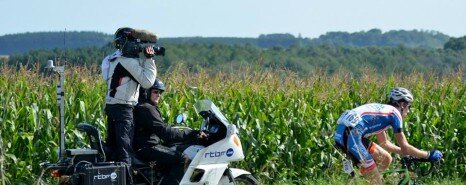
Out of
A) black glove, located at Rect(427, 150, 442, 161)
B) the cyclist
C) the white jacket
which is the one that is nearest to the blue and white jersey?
the cyclist

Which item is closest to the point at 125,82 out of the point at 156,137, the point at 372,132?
the point at 156,137

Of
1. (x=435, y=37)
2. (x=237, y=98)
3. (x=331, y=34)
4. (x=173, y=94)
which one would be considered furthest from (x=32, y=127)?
(x=435, y=37)

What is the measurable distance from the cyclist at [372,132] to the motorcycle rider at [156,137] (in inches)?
63.4

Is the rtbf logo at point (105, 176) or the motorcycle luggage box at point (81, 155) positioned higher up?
the motorcycle luggage box at point (81, 155)

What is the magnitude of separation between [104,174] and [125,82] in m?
1.06

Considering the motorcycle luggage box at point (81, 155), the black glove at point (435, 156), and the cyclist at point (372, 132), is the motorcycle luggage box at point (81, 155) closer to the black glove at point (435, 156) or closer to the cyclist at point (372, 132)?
the cyclist at point (372, 132)

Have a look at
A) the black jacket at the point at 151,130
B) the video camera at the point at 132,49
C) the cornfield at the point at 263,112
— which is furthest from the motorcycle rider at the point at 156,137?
the cornfield at the point at 263,112

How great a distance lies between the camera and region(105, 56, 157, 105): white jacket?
10695 millimetres

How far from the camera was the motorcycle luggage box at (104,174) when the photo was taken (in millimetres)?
10219

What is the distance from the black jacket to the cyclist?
1.68 m

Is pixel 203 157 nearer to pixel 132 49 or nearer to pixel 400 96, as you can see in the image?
pixel 132 49

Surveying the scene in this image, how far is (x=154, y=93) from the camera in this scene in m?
11.0

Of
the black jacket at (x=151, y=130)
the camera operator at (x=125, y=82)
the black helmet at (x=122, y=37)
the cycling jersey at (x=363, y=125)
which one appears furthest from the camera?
the cycling jersey at (x=363, y=125)

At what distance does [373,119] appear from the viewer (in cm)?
1120
